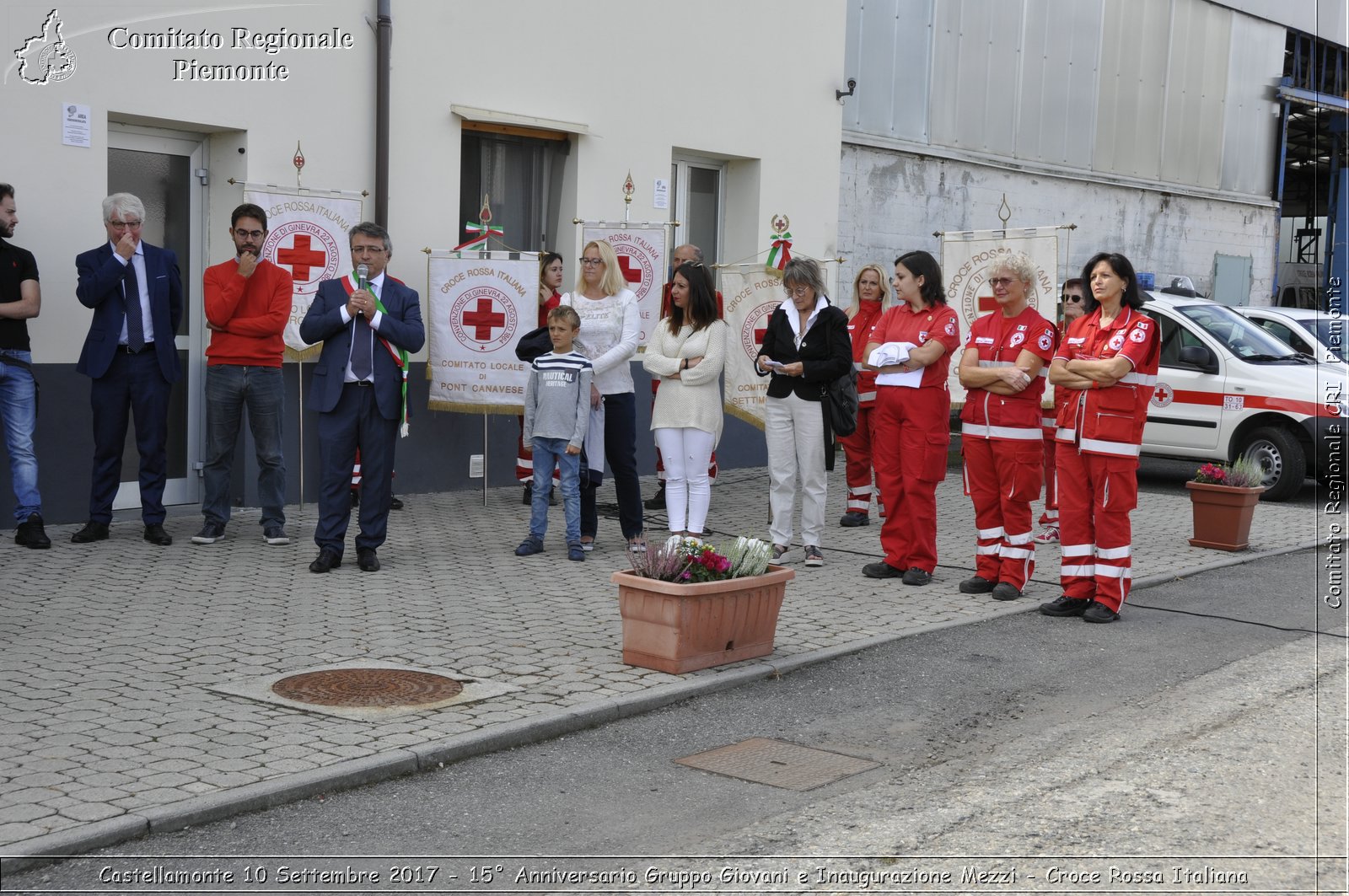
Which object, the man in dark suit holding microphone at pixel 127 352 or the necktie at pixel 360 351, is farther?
the man in dark suit holding microphone at pixel 127 352

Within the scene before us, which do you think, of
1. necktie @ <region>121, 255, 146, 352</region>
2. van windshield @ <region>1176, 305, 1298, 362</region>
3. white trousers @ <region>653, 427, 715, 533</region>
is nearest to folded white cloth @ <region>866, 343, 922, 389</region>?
white trousers @ <region>653, 427, 715, 533</region>

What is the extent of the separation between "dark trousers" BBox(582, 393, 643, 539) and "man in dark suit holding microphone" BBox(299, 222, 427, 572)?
1.57 meters

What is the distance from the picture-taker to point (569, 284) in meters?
13.6

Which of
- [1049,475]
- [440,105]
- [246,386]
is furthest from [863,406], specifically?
[246,386]

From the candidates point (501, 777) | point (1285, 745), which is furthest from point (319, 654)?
point (1285, 745)

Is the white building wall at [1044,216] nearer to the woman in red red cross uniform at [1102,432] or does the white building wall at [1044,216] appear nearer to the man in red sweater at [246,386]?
the woman in red red cross uniform at [1102,432]

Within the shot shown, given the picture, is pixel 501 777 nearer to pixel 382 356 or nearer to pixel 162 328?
pixel 382 356

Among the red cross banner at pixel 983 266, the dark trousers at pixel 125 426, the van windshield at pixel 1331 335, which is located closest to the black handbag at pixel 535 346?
the dark trousers at pixel 125 426

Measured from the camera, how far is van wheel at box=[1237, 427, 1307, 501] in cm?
1451

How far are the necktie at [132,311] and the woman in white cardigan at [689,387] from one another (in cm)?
338

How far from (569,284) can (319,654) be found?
718cm

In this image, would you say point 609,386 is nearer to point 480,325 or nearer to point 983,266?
point 480,325

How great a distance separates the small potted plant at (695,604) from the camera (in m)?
6.79

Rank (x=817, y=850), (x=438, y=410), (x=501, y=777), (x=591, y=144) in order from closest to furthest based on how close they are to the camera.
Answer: (x=817, y=850), (x=501, y=777), (x=438, y=410), (x=591, y=144)
